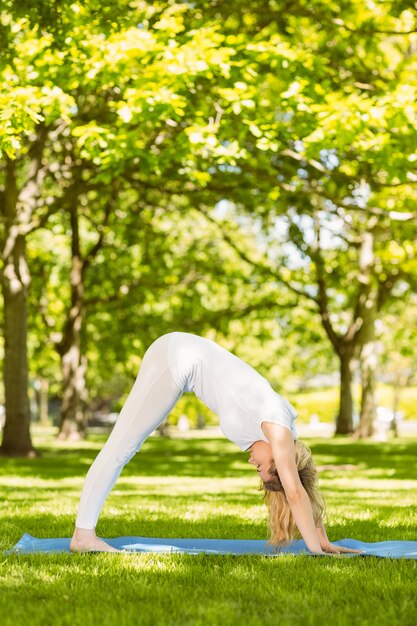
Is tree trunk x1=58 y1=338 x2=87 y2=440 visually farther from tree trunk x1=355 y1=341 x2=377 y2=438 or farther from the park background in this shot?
tree trunk x1=355 y1=341 x2=377 y2=438

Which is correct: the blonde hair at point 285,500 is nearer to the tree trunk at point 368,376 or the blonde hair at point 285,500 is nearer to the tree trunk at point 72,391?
the tree trunk at point 72,391

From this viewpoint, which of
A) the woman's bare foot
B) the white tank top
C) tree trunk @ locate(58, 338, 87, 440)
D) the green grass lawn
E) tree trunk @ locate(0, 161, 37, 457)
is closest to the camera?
the green grass lawn

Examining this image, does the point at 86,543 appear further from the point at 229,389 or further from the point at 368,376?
the point at 368,376

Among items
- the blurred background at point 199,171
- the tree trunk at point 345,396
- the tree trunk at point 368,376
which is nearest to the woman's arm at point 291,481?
the blurred background at point 199,171

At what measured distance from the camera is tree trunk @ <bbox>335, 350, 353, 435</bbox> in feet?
103

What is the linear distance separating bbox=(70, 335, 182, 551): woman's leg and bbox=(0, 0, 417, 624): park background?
465 millimetres

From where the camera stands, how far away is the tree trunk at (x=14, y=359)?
66.1 ft

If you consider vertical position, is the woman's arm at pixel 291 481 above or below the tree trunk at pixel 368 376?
below

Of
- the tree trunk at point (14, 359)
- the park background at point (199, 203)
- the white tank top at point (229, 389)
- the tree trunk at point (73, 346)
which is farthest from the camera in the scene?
the tree trunk at point (73, 346)

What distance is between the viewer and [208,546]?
665 cm

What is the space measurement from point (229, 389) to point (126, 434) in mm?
750

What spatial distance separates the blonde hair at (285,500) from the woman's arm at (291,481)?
18 centimetres

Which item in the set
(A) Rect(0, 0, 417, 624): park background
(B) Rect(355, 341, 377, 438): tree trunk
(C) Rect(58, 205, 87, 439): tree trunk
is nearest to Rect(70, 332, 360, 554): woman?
(A) Rect(0, 0, 417, 624): park background

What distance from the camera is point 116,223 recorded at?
27141mm
